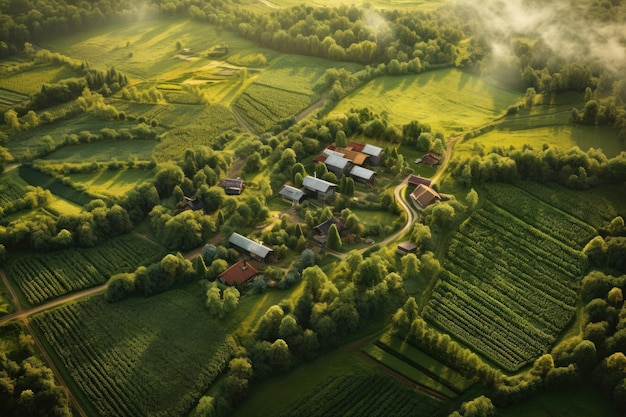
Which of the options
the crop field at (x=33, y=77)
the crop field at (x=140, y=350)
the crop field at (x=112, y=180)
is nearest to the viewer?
the crop field at (x=140, y=350)

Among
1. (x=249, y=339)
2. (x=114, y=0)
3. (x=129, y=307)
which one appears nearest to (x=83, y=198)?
(x=129, y=307)

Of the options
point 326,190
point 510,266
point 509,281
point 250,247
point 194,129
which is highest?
point 326,190

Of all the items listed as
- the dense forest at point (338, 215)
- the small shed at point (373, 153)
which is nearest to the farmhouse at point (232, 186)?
the dense forest at point (338, 215)

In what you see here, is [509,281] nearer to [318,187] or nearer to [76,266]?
[318,187]

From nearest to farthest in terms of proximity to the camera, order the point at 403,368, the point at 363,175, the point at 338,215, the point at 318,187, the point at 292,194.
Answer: the point at 403,368 → the point at 338,215 → the point at 318,187 → the point at 292,194 → the point at 363,175

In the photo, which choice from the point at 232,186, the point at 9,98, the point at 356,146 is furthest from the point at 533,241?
the point at 9,98

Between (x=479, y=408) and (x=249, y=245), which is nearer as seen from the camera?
(x=479, y=408)

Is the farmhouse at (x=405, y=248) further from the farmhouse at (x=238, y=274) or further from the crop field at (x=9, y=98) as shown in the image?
the crop field at (x=9, y=98)
